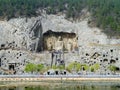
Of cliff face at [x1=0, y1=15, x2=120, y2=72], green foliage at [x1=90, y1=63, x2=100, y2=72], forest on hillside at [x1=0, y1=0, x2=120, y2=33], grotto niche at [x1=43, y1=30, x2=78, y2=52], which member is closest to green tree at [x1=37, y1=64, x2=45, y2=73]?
cliff face at [x1=0, y1=15, x2=120, y2=72]

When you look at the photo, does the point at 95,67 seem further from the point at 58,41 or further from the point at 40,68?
the point at 58,41

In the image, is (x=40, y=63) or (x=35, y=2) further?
(x=35, y=2)

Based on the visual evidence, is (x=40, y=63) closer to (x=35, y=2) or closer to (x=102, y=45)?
(x=102, y=45)

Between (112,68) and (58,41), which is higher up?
(58,41)

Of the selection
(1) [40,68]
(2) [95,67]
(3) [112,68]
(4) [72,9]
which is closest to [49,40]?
(4) [72,9]

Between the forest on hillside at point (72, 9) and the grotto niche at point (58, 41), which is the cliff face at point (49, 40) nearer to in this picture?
the grotto niche at point (58, 41)

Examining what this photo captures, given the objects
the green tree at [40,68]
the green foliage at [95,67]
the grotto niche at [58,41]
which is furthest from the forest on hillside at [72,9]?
the green tree at [40,68]

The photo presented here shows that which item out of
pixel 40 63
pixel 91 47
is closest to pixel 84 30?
pixel 91 47

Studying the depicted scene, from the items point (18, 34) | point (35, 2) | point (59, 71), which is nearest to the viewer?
point (59, 71)
